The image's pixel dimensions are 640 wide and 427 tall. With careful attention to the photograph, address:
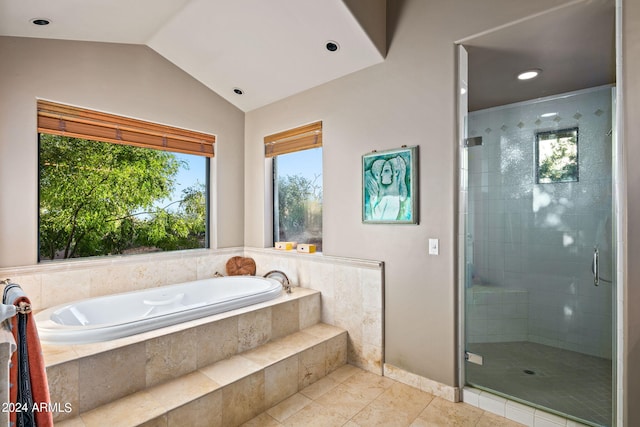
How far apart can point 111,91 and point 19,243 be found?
1.43m

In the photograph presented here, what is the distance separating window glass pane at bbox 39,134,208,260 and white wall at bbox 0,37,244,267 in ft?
0.58

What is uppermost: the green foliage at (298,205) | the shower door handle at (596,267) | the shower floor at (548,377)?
the green foliage at (298,205)

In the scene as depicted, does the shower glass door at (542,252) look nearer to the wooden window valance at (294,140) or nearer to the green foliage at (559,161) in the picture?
the green foliage at (559,161)

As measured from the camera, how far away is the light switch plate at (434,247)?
2.31 m

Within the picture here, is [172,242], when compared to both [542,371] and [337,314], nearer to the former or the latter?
[337,314]

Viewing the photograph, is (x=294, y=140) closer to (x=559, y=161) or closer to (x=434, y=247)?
(x=434, y=247)

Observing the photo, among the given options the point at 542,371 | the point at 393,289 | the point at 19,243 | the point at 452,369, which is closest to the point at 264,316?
the point at 393,289

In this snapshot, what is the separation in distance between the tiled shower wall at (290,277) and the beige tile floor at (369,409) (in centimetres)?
31

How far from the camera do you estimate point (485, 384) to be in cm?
223

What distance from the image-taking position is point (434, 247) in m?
2.33

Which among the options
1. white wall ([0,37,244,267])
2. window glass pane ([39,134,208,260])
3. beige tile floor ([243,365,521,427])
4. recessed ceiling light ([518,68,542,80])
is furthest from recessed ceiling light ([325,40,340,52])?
beige tile floor ([243,365,521,427])

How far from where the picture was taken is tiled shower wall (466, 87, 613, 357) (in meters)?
2.28

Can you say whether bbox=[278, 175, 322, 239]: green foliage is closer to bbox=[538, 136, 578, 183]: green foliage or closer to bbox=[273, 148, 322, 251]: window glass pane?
bbox=[273, 148, 322, 251]: window glass pane

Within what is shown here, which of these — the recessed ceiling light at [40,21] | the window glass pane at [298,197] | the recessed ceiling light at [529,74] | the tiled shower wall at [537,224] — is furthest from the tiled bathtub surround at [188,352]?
the recessed ceiling light at [529,74]
